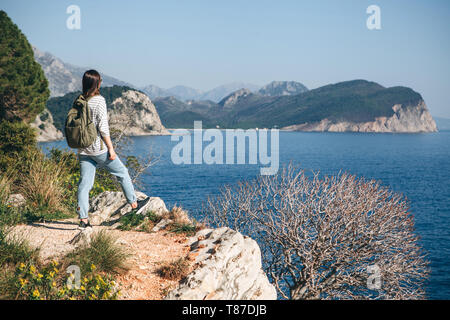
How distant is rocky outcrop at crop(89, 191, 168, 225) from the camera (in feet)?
29.2

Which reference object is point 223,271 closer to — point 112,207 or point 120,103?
point 112,207

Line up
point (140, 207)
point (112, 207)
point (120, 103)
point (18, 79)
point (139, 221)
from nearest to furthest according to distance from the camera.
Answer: point (139, 221) < point (140, 207) < point (112, 207) < point (18, 79) < point (120, 103)

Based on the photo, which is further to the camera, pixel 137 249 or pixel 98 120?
pixel 137 249

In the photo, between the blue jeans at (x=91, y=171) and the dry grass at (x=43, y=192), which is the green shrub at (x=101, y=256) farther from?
Answer: the dry grass at (x=43, y=192)

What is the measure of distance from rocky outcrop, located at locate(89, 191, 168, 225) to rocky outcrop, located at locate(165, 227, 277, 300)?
1.68 meters

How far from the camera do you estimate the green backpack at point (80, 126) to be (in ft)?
18.8

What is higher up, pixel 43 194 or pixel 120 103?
pixel 120 103

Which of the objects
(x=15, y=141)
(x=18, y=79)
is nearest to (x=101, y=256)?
(x=15, y=141)

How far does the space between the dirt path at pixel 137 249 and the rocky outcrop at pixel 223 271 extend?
32 centimetres

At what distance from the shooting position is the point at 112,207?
392 inches

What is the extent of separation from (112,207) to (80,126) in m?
4.68
